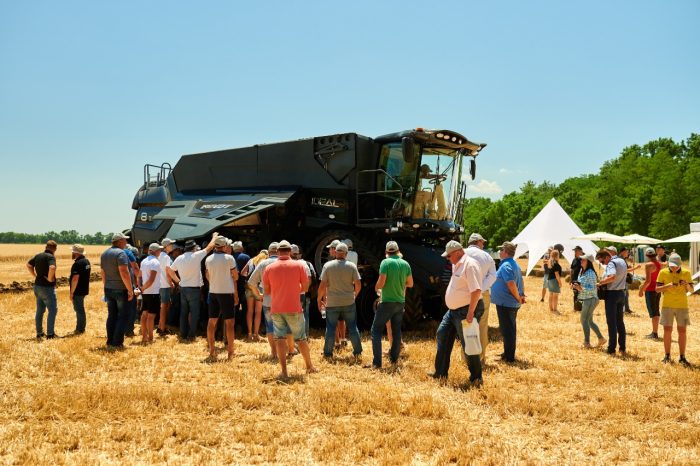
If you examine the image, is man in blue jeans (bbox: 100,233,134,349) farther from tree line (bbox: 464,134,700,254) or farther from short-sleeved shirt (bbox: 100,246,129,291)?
tree line (bbox: 464,134,700,254)

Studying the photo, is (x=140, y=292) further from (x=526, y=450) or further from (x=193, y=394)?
(x=526, y=450)

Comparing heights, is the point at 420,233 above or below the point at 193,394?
above

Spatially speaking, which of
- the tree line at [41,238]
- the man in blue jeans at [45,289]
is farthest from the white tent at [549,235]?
the tree line at [41,238]

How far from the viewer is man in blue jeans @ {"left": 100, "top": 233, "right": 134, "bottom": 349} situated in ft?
27.4

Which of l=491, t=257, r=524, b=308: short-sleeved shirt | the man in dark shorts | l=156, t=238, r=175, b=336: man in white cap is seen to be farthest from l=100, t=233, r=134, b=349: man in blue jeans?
l=491, t=257, r=524, b=308: short-sleeved shirt

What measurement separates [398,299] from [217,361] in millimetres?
2795

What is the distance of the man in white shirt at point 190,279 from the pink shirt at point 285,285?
233 centimetres

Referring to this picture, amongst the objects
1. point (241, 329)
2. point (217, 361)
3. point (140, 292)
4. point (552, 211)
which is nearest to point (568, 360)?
point (217, 361)

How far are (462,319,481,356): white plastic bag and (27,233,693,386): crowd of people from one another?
0.03m

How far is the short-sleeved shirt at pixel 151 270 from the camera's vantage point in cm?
945

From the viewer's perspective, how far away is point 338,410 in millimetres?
5398

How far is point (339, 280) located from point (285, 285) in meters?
0.99

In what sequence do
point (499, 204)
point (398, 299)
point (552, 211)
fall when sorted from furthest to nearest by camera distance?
point (499, 204) < point (552, 211) < point (398, 299)

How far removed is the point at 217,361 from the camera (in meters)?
7.64
